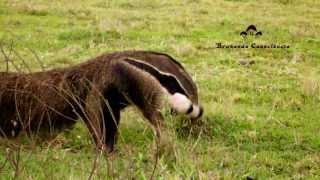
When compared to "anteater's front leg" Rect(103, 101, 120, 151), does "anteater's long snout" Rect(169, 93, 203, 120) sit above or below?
above

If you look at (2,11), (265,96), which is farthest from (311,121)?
(2,11)

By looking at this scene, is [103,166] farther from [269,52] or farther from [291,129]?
[269,52]

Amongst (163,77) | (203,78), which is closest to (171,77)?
(163,77)

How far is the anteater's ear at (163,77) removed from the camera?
5273mm

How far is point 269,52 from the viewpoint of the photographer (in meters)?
11.5

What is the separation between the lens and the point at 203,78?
9000mm

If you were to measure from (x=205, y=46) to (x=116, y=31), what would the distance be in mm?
1844

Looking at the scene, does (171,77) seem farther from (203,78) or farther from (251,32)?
(251,32)

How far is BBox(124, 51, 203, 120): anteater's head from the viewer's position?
17.1 ft

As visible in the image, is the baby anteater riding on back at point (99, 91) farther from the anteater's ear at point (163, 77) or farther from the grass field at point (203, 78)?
the grass field at point (203, 78)

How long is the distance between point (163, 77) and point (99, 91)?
1.74 ft

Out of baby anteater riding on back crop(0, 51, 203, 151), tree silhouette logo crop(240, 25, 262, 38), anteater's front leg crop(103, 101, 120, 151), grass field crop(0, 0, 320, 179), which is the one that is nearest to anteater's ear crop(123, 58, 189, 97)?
baby anteater riding on back crop(0, 51, 203, 151)

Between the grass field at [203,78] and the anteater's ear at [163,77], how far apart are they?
25cm

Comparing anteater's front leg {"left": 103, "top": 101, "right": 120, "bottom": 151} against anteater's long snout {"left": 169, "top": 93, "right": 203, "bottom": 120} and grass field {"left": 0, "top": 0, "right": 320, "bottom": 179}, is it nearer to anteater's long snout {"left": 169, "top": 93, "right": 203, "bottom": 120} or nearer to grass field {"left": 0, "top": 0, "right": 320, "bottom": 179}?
grass field {"left": 0, "top": 0, "right": 320, "bottom": 179}
